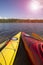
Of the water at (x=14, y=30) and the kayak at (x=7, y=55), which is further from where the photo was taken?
the water at (x=14, y=30)

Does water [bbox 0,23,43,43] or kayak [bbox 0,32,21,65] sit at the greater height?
kayak [bbox 0,32,21,65]

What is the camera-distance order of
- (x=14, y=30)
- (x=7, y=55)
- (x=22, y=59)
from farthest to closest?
(x=14, y=30), (x=22, y=59), (x=7, y=55)

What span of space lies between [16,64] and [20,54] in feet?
4.26

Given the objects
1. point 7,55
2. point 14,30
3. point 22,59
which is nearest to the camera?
point 7,55

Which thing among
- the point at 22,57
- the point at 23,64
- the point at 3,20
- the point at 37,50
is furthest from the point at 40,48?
the point at 3,20

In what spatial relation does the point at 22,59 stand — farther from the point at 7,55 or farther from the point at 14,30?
the point at 14,30

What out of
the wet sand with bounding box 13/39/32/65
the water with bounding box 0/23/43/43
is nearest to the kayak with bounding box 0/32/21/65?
the wet sand with bounding box 13/39/32/65

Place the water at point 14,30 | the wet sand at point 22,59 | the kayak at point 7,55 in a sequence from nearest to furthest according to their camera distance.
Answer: the kayak at point 7,55 → the wet sand at point 22,59 → the water at point 14,30

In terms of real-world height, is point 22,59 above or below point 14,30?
above

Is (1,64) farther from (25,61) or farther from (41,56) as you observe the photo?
(25,61)

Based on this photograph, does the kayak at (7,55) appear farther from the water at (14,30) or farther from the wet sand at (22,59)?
the water at (14,30)

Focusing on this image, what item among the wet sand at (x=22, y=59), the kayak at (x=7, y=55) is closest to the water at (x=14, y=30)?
the wet sand at (x=22, y=59)

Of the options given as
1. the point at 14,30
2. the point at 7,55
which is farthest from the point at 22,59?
the point at 14,30

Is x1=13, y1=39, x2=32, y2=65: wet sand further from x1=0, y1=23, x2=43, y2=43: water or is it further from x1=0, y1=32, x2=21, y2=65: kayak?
x1=0, y1=23, x2=43, y2=43: water
